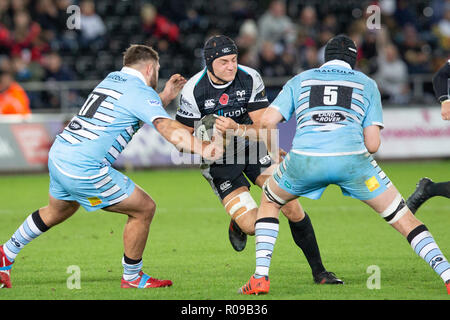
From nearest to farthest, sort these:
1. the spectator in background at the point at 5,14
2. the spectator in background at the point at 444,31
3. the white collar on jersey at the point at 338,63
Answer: the white collar on jersey at the point at 338,63 < the spectator in background at the point at 5,14 < the spectator in background at the point at 444,31

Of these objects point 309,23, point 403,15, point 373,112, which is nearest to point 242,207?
point 373,112

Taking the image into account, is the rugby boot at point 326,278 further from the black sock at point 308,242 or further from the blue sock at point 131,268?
the blue sock at point 131,268

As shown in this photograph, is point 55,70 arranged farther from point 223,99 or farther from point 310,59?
point 223,99

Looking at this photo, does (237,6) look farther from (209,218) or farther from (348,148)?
(348,148)

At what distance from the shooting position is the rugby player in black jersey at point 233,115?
7316 mm

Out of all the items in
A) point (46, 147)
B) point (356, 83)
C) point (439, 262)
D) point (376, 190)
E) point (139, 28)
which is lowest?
point (439, 262)

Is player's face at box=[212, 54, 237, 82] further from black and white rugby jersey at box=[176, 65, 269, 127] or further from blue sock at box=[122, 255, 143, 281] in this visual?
blue sock at box=[122, 255, 143, 281]

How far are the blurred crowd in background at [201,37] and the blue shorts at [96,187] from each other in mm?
11030

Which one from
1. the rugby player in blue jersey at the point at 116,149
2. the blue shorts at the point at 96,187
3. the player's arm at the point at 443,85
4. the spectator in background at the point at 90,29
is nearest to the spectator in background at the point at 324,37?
the spectator in background at the point at 90,29

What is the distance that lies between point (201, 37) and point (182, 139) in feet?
47.4

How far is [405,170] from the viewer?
54.3ft

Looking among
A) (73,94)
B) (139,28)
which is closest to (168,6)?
(139,28)

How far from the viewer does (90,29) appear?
19.8 metres

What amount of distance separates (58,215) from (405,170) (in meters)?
10.8
